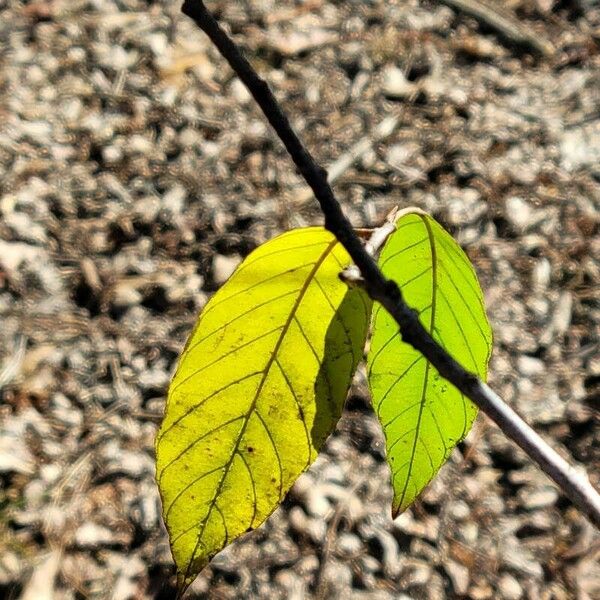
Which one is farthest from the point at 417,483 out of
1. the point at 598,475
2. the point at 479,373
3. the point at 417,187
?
the point at 417,187

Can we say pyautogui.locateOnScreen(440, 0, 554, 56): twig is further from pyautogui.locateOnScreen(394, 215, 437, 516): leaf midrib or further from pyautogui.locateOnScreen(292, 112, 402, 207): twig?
pyautogui.locateOnScreen(394, 215, 437, 516): leaf midrib

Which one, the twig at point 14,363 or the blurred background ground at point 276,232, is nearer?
the blurred background ground at point 276,232

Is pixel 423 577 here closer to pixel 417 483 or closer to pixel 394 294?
pixel 417 483

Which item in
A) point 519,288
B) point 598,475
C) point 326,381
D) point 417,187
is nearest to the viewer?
point 326,381

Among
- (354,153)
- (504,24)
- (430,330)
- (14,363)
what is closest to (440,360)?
(430,330)

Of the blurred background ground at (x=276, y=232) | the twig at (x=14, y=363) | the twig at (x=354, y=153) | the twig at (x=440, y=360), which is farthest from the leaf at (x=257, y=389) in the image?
the twig at (x=354, y=153)

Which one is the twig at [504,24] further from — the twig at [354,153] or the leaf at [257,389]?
the leaf at [257,389]
